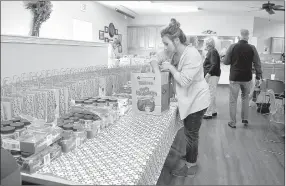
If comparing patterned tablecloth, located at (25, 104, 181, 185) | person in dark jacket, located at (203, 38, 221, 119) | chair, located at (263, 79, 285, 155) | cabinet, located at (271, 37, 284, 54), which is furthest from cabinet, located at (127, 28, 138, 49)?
patterned tablecloth, located at (25, 104, 181, 185)

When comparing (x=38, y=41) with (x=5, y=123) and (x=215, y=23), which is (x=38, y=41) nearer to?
(x=5, y=123)

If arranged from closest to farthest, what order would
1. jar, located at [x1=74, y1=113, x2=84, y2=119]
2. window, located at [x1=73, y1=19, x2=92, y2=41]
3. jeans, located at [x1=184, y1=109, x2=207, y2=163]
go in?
jar, located at [x1=74, y1=113, x2=84, y2=119] < jeans, located at [x1=184, y1=109, x2=207, y2=163] < window, located at [x1=73, y1=19, x2=92, y2=41]

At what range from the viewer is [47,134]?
3.88ft

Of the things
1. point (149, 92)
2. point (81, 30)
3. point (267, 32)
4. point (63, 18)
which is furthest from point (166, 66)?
point (267, 32)

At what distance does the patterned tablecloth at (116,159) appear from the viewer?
3.53 feet

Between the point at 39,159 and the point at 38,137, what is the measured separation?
0.10 metres

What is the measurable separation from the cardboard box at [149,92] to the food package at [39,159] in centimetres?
95

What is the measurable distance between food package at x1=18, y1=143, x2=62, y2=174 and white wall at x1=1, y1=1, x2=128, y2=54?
1707mm

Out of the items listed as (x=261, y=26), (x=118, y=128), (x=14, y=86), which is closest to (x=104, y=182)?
(x=118, y=128)

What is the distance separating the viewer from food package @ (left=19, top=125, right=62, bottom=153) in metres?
1.07

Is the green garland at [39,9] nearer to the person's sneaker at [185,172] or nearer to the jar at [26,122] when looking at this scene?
the jar at [26,122]

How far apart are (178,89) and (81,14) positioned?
5.73m

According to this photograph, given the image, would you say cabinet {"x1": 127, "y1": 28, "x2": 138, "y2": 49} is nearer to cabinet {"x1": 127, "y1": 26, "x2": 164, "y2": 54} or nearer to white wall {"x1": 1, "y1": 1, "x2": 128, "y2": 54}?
cabinet {"x1": 127, "y1": 26, "x2": 164, "y2": 54}

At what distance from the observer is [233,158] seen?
3051 mm
